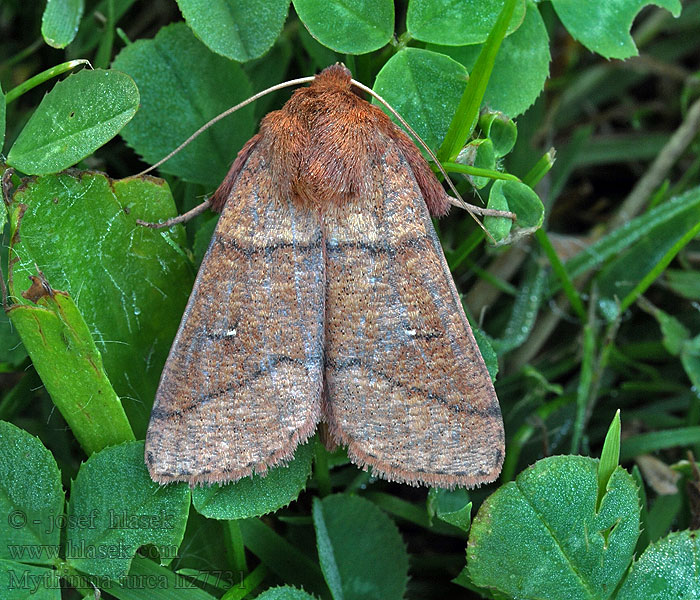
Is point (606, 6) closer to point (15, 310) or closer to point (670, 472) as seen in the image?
point (670, 472)

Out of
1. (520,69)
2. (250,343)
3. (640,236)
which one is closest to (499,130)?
(520,69)

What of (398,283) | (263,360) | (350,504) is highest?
(398,283)

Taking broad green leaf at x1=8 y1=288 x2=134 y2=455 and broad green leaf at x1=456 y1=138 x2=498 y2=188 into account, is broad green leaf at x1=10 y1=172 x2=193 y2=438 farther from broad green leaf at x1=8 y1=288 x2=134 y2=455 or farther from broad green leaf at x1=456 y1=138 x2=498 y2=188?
broad green leaf at x1=456 y1=138 x2=498 y2=188

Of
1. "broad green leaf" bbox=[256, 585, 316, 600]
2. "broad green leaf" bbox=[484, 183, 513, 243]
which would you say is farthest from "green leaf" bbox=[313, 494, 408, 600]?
"broad green leaf" bbox=[484, 183, 513, 243]

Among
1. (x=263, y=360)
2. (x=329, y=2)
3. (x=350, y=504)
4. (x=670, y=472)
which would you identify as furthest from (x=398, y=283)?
(x=670, y=472)

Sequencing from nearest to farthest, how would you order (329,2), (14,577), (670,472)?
(14,577), (329,2), (670,472)

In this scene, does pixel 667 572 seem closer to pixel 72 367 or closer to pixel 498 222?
pixel 498 222

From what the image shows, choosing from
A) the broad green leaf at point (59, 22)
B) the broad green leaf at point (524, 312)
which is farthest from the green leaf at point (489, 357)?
the broad green leaf at point (59, 22)
